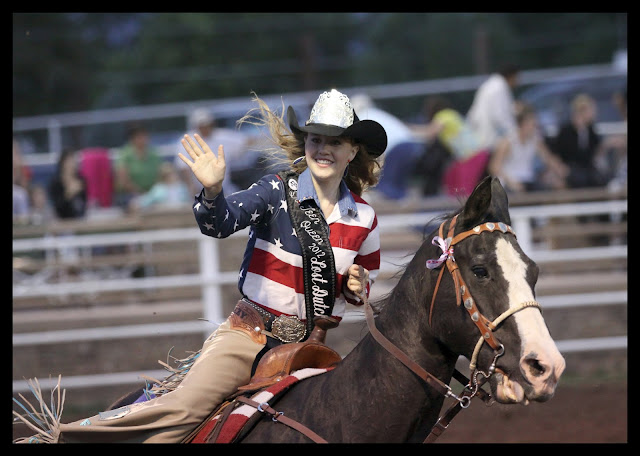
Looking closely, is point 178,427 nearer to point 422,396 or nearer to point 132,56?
point 422,396

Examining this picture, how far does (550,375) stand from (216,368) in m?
1.40

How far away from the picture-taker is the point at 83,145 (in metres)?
15.6

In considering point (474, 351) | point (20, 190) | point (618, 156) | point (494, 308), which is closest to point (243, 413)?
point (474, 351)

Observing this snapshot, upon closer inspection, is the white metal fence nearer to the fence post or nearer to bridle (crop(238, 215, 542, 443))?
the fence post

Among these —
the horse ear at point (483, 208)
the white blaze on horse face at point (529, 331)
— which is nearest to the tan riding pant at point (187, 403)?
the horse ear at point (483, 208)

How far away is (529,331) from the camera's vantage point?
305cm

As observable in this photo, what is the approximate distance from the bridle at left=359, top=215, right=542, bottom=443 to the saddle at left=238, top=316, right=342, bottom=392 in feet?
1.13

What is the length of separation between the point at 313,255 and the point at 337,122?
0.59 m

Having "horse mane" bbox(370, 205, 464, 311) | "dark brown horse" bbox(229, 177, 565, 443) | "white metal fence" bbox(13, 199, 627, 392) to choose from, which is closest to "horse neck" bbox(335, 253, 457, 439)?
"dark brown horse" bbox(229, 177, 565, 443)

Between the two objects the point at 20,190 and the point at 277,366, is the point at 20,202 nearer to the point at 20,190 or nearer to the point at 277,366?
the point at 20,190

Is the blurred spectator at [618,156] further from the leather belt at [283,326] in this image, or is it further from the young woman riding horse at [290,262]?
the leather belt at [283,326]

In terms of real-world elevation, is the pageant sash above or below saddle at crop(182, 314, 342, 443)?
above

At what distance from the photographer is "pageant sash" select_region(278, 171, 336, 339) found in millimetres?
3781

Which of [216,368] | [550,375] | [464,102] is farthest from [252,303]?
[464,102]
